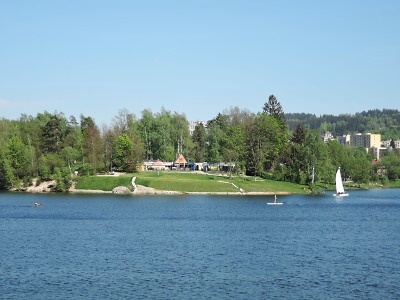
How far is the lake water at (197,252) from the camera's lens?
4556 centimetres

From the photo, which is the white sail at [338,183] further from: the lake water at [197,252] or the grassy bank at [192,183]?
the lake water at [197,252]

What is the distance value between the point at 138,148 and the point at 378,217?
8128cm

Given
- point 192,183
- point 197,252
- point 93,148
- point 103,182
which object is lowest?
point 197,252

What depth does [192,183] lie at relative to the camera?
465 feet

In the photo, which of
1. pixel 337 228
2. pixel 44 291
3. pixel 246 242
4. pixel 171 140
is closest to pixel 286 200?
pixel 337 228

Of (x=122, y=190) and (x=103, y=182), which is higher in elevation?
(x=103, y=182)

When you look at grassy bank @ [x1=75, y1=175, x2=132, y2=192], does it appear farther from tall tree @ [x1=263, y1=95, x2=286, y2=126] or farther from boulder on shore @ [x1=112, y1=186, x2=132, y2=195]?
tall tree @ [x1=263, y1=95, x2=286, y2=126]

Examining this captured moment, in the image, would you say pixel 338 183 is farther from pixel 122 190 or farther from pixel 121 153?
pixel 121 153

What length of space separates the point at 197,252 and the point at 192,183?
265ft

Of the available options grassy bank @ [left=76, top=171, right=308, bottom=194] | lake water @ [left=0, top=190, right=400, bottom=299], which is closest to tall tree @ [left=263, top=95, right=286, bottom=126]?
grassy bank @ [left=76, top=171, right=308, bottom=194]

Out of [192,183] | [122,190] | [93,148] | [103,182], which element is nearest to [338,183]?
[192,183]

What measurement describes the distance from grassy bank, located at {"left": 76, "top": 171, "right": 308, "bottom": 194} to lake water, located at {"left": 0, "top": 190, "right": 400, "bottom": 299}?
32.0m

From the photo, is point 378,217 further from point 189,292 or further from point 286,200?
point 189,292

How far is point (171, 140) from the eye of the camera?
643ft
